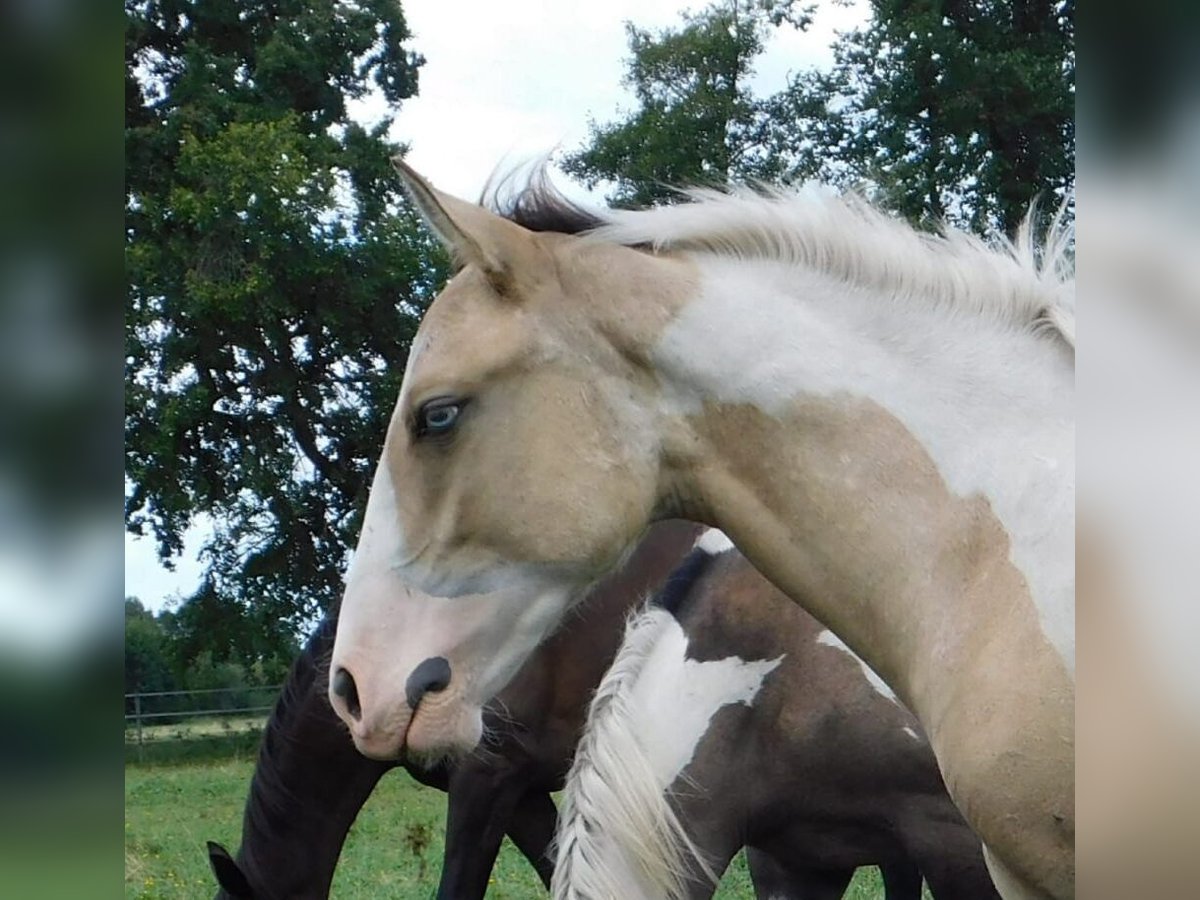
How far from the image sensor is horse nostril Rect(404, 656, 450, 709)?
185 centimetres

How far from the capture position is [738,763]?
2.98 meters

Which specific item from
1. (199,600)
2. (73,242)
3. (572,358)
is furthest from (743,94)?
(73,242)

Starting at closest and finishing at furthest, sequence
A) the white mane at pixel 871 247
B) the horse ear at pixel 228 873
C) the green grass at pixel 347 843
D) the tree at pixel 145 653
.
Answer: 1. the white mane at pixel 871 247
2. the horse ear at pixel 228 873
3. the green grass at pixel 347 843
4. the tree at pixel 145 653

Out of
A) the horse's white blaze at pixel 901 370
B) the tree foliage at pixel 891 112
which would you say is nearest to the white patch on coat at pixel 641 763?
the horse's white blaze at pixel 901 370

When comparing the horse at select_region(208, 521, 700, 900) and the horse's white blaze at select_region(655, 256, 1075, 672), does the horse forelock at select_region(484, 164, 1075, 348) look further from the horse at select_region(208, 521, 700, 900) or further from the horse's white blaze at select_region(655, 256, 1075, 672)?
the horse at select_region(208, 521, 700, 900)

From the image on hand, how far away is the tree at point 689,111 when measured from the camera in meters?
8.86

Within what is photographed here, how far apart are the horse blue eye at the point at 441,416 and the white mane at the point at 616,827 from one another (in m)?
1.25

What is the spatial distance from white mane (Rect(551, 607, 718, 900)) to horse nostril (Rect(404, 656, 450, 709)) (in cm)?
105

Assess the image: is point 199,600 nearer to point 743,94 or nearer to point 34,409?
point 743,94

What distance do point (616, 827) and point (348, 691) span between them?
3.52 feet

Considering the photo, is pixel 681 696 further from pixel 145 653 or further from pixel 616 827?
pixel 145 653

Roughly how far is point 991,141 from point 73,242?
8414 mm

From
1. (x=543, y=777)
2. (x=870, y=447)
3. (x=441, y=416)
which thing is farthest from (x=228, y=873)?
(x=870, y=447)

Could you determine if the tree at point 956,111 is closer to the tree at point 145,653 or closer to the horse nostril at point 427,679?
the horse nostril at point 427,679
